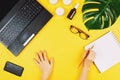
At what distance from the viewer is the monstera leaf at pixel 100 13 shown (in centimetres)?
159

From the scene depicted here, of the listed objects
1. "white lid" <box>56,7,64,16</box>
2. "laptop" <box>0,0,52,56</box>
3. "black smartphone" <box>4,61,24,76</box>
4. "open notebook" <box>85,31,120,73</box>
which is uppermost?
"laptop" <box>0,0,52,56</box>

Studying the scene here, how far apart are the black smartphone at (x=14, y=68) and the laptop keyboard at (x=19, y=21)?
4.3 inches

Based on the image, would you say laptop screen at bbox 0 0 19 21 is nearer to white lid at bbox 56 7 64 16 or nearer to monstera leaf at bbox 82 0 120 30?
white lid at bbox 56 7 64 16

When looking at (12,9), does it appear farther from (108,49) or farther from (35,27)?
(108,49)

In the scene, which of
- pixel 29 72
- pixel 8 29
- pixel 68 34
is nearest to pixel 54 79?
pixel 29 72

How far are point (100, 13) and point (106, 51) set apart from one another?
0.21m

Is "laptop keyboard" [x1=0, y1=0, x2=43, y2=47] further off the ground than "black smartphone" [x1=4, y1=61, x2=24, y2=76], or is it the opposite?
"laptop keyboard" [x1=0, y1=0, x2=43, y2=47]

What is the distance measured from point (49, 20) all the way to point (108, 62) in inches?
15.7

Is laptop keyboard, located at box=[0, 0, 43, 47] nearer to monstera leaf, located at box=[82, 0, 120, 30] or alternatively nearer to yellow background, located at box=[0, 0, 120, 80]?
yellow background, located at box=[0, 0, 120, 80]

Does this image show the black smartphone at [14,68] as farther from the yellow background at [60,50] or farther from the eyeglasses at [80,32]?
the eyeglasses at [80,32]

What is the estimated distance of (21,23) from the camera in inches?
63.9

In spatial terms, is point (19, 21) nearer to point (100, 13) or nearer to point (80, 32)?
point (80, 32)

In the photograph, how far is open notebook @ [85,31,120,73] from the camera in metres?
1.60

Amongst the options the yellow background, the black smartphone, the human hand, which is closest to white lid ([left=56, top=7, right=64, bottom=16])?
the yellow background
